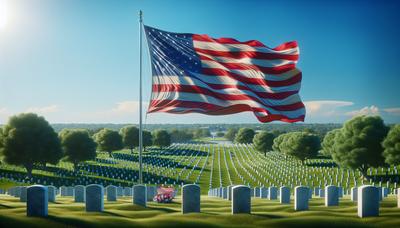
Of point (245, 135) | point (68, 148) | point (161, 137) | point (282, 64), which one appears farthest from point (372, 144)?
point (245, 135)

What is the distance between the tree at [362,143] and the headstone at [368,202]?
37.3 meters

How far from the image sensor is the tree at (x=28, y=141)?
49.1 m

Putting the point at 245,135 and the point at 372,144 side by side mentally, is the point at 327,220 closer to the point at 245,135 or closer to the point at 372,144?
the point at 372,144

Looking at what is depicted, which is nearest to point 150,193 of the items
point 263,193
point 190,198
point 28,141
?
point 190,198

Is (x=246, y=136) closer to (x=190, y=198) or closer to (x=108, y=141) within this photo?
(x=108, y=141)

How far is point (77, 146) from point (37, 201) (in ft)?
174

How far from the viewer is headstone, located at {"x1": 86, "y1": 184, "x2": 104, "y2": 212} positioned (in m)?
13.5

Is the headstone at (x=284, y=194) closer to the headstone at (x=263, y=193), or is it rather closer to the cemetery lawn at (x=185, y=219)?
the cemetery lawn at (x=185, y=219)

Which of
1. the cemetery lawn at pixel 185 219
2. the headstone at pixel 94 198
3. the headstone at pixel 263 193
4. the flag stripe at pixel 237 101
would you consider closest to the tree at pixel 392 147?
the headstone at pixel 263 193

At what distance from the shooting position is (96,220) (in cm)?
1197

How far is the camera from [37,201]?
12164 mm

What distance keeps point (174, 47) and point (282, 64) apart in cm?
531

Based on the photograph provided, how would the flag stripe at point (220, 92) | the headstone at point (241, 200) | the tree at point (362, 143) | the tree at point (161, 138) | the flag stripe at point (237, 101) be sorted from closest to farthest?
the headstone at point (241, 200), the flag stripe at point (237, 101), the flag stripe at point (220, 92), the tree at point (362, 143), the tree at point (161, 138)

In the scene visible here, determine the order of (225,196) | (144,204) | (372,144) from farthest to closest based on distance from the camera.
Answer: (372,144)
(225,196)
(144,204)
